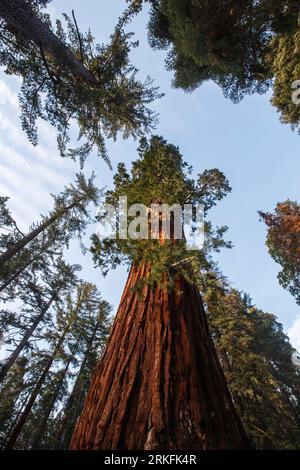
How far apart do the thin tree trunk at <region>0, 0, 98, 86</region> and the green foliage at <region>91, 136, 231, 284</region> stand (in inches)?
110

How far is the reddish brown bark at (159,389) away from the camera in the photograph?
2305 mm

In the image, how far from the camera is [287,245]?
15.6m

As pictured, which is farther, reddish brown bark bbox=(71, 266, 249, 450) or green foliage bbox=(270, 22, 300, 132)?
green foliage bbox=(270, 22, 300, 132)

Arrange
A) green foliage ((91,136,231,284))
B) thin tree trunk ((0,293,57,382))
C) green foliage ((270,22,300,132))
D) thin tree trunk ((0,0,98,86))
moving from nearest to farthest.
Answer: green foliage ((91,136,231,284)) → thin tree trunk ((0,0,98,86)) → green foliage ((270,22,300,132)) → thin tree trunk ((0,293,57,382))

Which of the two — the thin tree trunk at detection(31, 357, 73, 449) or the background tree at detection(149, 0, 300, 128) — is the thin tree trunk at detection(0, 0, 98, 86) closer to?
the background tree at detection(149, 0, 300, 128)

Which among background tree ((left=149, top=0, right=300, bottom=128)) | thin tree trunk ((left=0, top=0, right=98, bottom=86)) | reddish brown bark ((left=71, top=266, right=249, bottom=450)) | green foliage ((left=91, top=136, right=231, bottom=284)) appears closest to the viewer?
reddish brown bark ((left=71, top=266, right=249, bottom=450))

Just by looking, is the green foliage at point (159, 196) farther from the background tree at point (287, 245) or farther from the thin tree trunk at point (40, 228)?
the background tree at point (287, 245)

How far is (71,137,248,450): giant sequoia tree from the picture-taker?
233 centimetres

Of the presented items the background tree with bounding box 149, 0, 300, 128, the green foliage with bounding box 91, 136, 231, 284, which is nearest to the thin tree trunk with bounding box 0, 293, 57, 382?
the green foliage with bounding box 91, 136, 231, 284

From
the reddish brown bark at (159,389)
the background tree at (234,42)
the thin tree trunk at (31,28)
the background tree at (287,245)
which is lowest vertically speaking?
the reddish brown bark at (159,389)

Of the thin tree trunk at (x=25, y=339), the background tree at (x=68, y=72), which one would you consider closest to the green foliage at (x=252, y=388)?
the background tree at (x=68, y=72)

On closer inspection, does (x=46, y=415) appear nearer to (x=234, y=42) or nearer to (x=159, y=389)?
(x=159, y=389)

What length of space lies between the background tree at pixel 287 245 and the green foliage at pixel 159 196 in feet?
39.7
